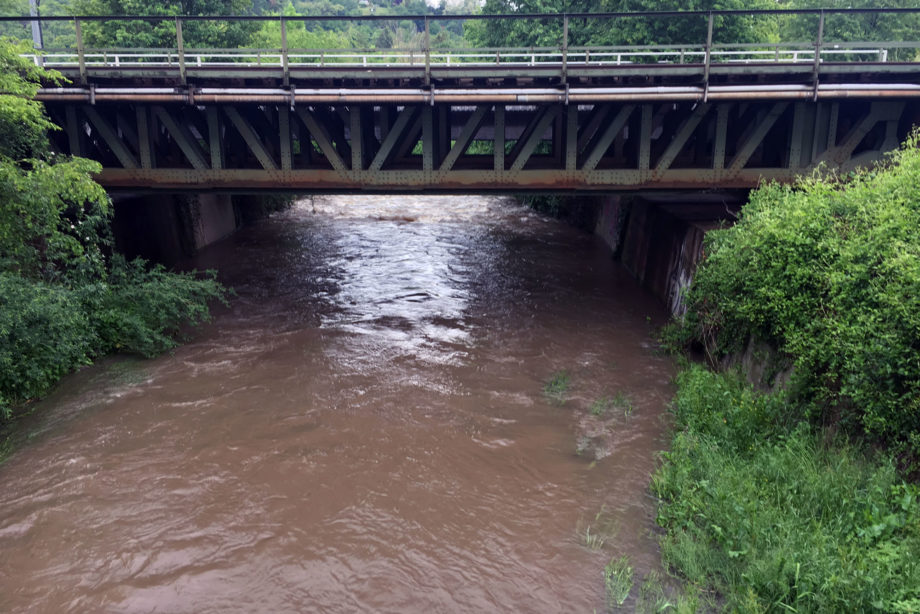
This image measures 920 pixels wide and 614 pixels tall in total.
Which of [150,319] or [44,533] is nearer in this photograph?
[44,533]

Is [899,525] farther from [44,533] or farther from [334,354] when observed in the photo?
[334,354]

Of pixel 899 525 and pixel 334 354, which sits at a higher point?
pixel 899 525

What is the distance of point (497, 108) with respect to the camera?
14969 mm

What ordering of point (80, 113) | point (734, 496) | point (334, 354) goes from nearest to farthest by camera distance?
point (734, 496) → point (334, 354) → point (80, 113)

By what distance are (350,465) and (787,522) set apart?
5514 millimetres

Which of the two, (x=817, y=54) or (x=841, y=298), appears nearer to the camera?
(x=841, y=298)

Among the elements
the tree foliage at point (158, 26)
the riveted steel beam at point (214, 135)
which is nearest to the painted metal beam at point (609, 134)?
the riveted steel beam at point (214, 135)

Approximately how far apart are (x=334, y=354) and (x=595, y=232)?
1568cm

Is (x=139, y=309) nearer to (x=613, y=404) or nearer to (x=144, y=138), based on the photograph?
(x=144, y=138)

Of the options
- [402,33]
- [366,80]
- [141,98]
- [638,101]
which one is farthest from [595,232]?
[402,33]

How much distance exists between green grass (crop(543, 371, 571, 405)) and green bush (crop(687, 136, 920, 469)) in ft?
9.15

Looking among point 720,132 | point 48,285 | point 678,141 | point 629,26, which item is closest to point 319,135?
point 48,285

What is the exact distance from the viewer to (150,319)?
568 inches

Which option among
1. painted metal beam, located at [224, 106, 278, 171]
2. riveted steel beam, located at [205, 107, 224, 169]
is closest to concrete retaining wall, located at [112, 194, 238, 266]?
riveted steel beam, located at [205, 107, 224, 169]
